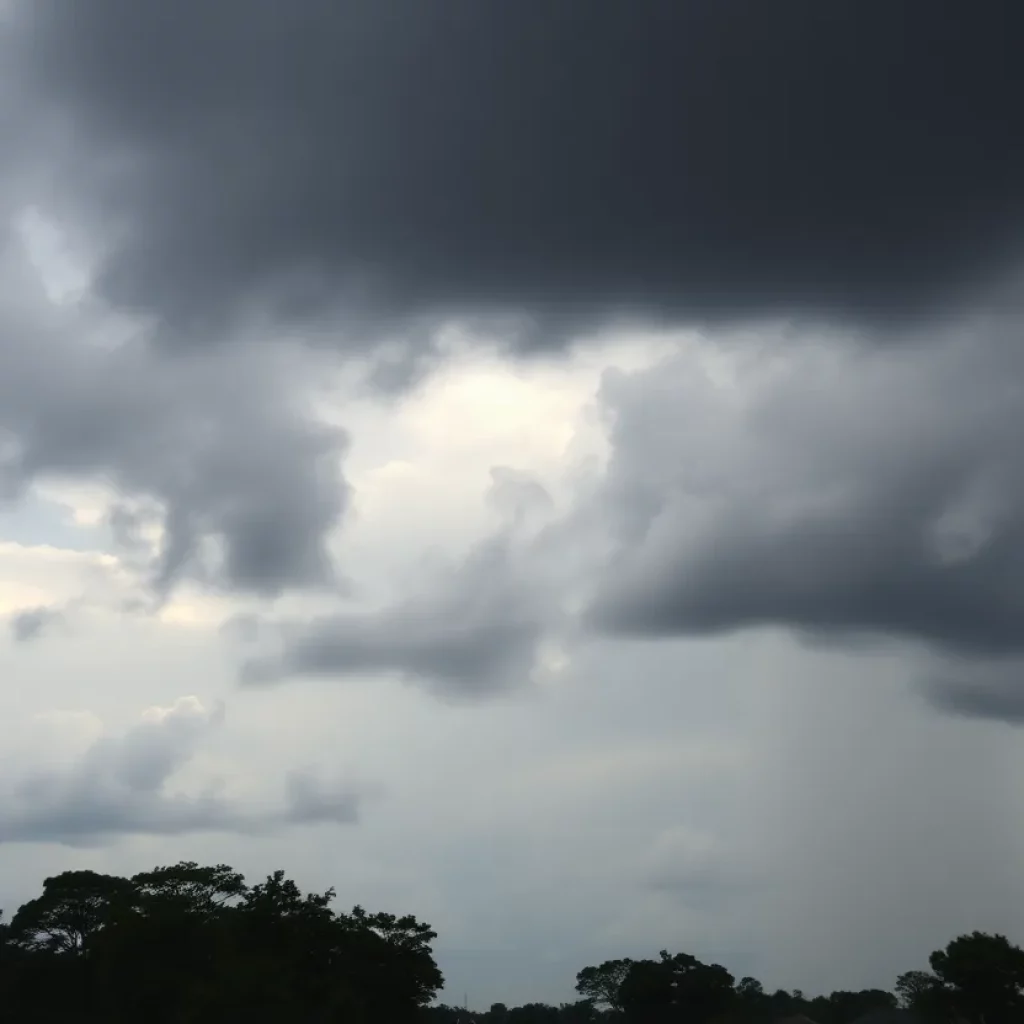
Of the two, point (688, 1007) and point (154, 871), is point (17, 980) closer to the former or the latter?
point (154, 871)

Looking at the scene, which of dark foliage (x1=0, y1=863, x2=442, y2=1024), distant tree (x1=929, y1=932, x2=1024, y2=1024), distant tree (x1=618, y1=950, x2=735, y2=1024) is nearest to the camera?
dark foliage (x1=0, y1=863, x2=442, y2=1024)

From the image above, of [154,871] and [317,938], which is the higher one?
[154,871]

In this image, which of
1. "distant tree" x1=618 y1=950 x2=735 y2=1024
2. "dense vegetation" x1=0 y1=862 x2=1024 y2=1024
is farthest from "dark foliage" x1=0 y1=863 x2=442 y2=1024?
"distant tree" x1=618 y1=950 x2=735 y2=1024

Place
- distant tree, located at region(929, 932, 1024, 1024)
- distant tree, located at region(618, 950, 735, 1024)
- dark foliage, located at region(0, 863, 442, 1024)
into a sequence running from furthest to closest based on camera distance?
distant tree, located at region(618, 950, 735, 1024) → distant tree, located at region(929, 932, 1024, 1024) → dark foliage, located at region(0, 863, 442, 1024)

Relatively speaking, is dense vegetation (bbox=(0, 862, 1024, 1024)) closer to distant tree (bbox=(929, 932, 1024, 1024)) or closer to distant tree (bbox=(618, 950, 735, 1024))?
distant tree (bbox=(929, 932, 1024, 1024))

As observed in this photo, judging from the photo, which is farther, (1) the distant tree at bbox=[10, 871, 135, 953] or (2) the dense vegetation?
(1) the distant tree at bbox=[10, 871, 135, 953]

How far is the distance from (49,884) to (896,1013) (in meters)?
119

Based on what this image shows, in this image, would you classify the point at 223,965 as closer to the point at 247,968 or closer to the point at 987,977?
the point at 247,968

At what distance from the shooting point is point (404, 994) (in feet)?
369

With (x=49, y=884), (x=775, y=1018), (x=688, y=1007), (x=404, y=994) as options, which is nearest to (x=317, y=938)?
(x=404, y=994)

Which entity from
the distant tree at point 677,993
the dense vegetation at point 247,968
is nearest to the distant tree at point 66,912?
the dense vegetation at point 247,968

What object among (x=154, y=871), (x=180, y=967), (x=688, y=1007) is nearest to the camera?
(x=180, y=967)

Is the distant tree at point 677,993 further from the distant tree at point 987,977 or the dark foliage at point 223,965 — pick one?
the dark foliage at point 223,965

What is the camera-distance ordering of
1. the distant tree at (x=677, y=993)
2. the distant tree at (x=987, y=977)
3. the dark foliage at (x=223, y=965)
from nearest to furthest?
the dark foliage at (x=223, y=965) → the distant tree at (x=987, y=977) → the distant tree at (x=677, y=993)
